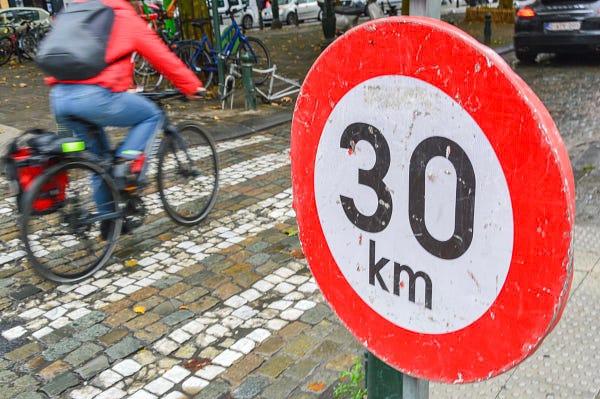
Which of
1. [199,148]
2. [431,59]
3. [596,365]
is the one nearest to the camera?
[431,59]

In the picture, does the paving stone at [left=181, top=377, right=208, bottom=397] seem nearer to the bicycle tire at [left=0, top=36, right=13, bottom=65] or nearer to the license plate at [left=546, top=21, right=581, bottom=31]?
the license plate at [left=546, top=21, right=581, bottom=31]

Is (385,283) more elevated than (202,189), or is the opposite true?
(385,283)

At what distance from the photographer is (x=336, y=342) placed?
3.45 meters

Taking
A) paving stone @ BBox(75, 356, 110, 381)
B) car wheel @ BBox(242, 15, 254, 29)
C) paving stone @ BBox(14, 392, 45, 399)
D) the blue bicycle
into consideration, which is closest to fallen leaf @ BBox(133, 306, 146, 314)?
paving stone @ BBox(75, 356, 110, 381)

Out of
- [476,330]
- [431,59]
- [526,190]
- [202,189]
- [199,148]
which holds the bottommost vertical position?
[202,189]

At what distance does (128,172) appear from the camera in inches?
179

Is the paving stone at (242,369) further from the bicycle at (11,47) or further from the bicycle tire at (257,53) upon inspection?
the bicycle at (11,47)

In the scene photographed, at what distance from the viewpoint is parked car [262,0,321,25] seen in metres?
29.8

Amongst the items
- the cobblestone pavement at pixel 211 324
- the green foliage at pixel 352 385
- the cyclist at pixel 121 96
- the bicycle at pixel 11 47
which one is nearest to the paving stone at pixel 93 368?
the cobblestone pavement at pixel 211 324

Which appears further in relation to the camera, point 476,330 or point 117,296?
point 117,296

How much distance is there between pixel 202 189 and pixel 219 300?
1750 mm

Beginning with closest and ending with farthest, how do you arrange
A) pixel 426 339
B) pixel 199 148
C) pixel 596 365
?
1. pixel 426 339
2. pixel 596 365
3. pixel 199 148

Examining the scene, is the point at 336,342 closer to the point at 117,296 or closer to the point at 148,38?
the point at 117,296

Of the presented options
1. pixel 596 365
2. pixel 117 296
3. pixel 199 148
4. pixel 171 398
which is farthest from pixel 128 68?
pixel 596 365
